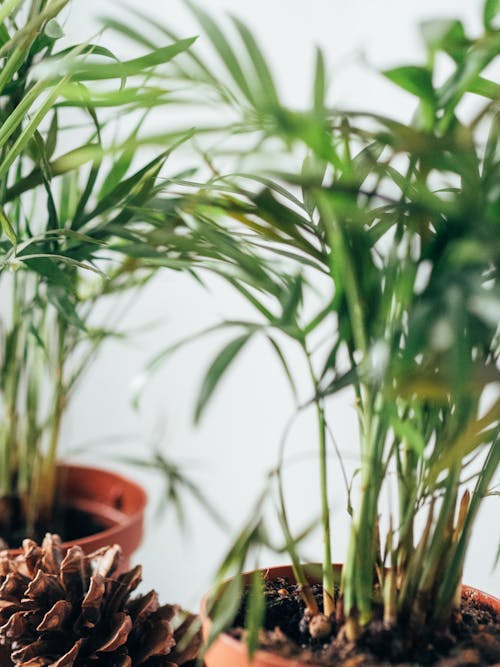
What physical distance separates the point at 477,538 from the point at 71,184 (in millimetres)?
617

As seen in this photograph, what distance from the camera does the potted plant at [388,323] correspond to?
14.5 inches

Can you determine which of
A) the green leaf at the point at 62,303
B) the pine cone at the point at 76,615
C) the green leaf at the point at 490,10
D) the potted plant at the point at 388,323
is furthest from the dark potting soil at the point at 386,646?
the green leaf at the point at 490,10

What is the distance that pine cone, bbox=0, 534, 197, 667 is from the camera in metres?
0.59

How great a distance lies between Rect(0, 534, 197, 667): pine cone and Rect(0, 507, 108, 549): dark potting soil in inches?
6.2

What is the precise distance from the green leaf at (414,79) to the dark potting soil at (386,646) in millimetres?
322

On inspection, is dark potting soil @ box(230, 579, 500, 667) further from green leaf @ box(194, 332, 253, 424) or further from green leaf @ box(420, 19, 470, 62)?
green leaf @ box(420, 19, 470, 62)

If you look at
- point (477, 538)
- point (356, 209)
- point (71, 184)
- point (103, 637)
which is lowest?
point (103, 637)

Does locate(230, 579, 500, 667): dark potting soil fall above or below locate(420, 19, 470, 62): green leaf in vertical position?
below

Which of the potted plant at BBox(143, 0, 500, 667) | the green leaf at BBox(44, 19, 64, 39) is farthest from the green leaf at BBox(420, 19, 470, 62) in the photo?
the green leaf at BBox(44, 19, 64, 39)

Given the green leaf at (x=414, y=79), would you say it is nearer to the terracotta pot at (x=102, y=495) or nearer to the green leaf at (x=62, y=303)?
the green leaf at (x=62, y=303)

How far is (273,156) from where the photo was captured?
453 millimetres

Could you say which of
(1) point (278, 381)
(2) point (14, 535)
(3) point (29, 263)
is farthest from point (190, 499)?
(3) point (29, 263)

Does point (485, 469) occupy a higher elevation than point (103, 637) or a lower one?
higher

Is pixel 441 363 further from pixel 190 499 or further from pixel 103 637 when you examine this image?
pixel 190 499
